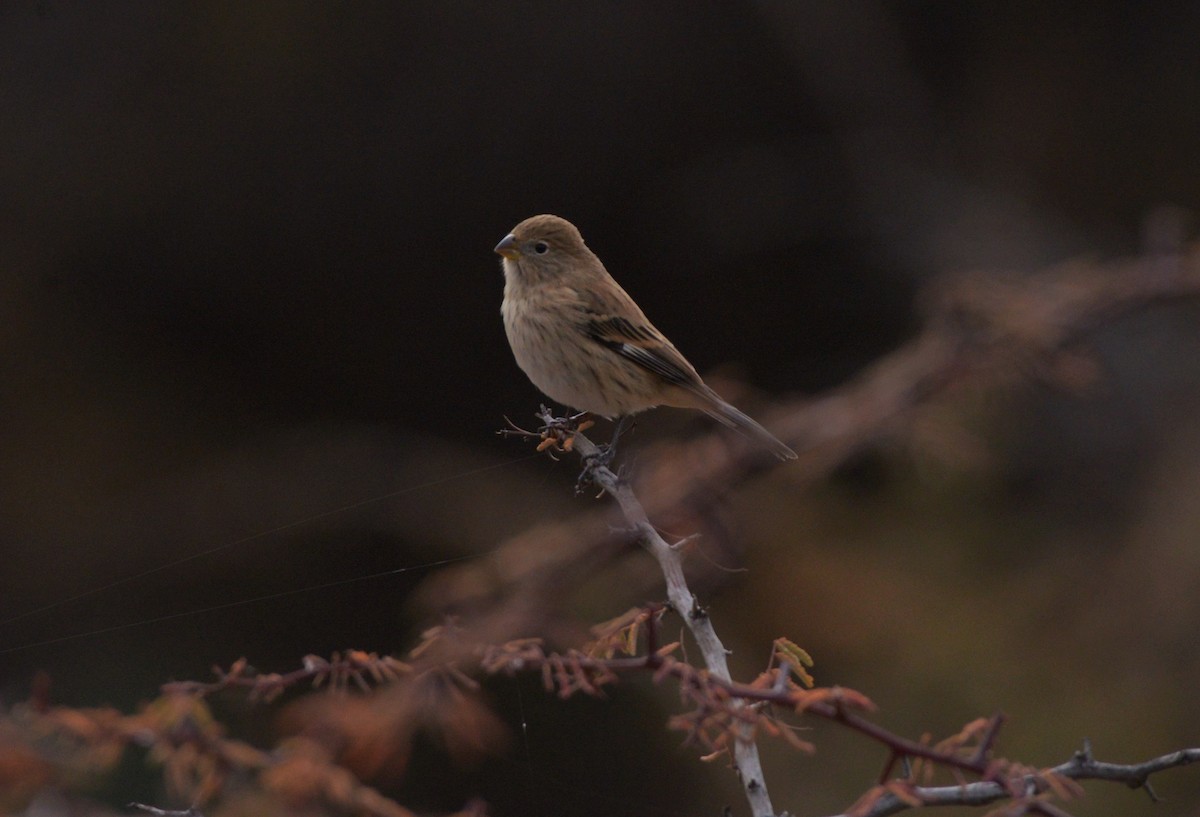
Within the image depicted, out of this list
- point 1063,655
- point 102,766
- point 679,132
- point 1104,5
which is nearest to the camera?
point 102,766

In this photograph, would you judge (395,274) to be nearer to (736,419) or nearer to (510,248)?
(510,248)

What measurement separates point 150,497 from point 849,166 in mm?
4481

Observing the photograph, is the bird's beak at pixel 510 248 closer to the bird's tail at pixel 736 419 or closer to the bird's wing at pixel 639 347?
the bird's wing at pixel 639 347

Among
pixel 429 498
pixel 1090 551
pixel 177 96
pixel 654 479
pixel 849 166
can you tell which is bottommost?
pixel 654 479

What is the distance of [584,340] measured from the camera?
158 inches

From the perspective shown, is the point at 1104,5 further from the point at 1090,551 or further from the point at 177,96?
the point at 177,96

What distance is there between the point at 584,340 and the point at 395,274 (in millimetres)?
3321

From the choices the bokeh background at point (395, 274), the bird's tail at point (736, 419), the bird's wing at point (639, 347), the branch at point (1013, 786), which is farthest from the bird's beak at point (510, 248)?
the branch at point (1013, 786)

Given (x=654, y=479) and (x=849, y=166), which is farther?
(x=849, y=166)

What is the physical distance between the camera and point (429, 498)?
6.14 meters

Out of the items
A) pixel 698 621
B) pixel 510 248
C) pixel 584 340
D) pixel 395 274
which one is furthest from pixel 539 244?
pixel 395 274

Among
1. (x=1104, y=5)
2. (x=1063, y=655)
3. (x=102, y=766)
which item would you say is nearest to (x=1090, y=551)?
(x=1063, y=655)

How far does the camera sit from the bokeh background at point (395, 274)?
21.1 feet

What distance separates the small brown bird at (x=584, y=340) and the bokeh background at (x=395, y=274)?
6.22 feet
